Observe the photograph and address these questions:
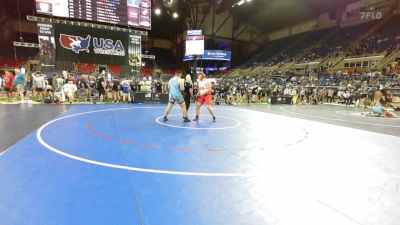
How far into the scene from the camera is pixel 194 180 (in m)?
3.33

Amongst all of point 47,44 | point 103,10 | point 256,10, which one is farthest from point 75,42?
point 256,10

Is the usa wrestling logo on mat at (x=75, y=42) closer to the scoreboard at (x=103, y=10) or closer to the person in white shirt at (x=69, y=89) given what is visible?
the scoreboard at (x=103, y=10)

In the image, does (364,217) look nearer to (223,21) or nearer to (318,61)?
(318,61)

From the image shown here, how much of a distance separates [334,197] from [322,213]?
48 cm

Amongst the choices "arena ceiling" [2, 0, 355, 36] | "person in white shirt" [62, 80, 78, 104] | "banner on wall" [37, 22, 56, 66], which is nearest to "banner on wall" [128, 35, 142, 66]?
"banner on wall" [37, 22, 56, 66]

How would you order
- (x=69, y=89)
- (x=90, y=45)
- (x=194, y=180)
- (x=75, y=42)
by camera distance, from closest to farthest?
(x=194, y=180)
(x=69, y=89)
(x=75, y=42)
(x=90, y=45)

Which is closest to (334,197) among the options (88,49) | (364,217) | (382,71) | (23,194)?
(364,217)

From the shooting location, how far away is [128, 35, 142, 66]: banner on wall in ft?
63.9

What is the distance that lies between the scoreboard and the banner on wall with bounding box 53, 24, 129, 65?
1151 mm
